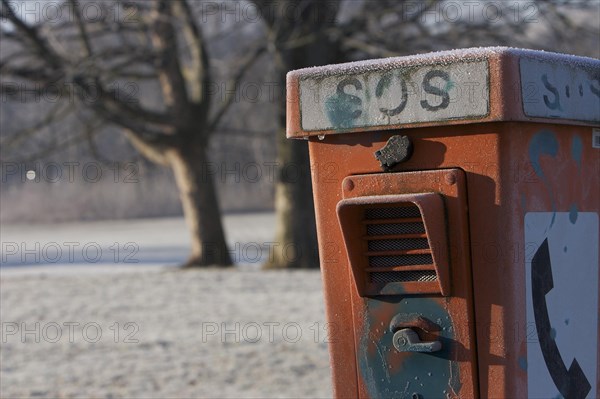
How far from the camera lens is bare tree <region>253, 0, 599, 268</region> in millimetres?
13234

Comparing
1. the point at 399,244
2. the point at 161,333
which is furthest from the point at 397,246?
the point at 161,333

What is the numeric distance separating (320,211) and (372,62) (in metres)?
0.52

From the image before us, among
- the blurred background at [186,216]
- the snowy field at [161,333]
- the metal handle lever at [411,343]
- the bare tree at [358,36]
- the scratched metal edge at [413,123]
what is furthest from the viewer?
the bare tree at [358,36]

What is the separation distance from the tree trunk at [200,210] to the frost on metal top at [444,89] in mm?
12167

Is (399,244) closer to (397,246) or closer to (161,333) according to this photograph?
(397,246)

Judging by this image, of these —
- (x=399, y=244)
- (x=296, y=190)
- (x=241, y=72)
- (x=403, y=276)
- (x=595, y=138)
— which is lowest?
(x=296, y=190)

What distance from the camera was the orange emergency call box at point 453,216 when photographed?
3031mm

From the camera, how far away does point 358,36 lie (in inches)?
565

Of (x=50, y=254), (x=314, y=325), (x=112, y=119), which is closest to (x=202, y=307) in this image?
(x=314, y=325)

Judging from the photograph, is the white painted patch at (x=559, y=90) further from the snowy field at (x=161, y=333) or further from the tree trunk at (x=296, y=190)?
the tree trunk at (x=296, y=190)

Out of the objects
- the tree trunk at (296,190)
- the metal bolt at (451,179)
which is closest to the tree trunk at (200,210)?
the tree trunk at (296,190)

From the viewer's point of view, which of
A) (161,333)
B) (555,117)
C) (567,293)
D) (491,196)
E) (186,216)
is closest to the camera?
(491,196)

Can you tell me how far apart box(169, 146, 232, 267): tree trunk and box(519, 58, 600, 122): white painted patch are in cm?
→ 1221

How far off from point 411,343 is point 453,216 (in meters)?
0.42
